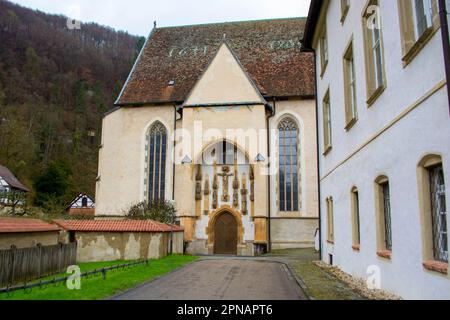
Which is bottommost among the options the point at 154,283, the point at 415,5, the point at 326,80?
the point at 154,283

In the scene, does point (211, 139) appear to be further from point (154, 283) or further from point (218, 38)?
point (154, 283)

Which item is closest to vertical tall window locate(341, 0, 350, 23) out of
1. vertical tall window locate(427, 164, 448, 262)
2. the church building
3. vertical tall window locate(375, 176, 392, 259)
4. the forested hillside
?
vertical tall window locate(375, 176, 392, 259)

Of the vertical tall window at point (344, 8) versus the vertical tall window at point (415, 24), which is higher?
the vertical tall window at point (344, 8)

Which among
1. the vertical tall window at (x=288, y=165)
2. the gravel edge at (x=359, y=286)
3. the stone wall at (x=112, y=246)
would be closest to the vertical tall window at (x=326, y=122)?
the gravel edge at (x=359, y=286)

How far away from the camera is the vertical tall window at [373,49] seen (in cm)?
999

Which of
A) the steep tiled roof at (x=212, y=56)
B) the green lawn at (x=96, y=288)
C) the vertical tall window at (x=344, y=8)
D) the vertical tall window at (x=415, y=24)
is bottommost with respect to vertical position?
the green lawn at (x=96, y=288)

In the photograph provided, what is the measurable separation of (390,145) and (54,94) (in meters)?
78.4

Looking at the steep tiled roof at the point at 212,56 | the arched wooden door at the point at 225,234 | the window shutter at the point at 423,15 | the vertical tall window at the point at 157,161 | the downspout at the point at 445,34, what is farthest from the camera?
the steep tiled roof at the point at 212,56

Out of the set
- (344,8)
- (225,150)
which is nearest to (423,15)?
(344,8)

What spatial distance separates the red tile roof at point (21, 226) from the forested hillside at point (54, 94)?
21.8 meters

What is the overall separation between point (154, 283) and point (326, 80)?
9.59m

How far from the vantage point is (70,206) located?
51.7 m

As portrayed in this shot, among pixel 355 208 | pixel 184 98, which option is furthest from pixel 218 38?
pixel 355 208

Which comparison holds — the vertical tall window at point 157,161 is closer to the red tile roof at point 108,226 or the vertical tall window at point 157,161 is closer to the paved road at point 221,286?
the red tile roof at point 108,226
